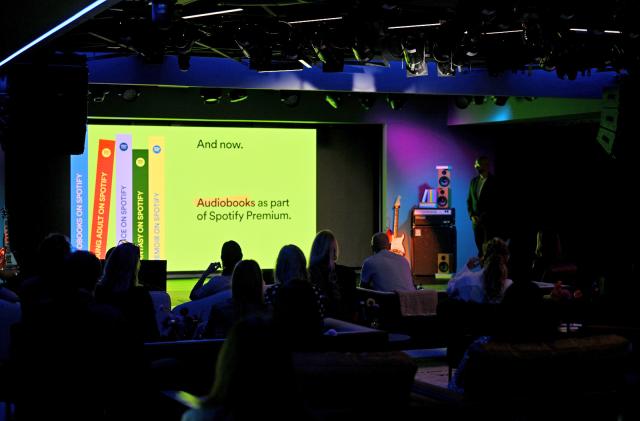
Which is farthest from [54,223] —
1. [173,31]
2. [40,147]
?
[40,147]

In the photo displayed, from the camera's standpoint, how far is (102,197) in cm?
1243

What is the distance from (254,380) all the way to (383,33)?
21.7 ft

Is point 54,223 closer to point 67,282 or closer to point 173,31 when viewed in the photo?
point 173,31

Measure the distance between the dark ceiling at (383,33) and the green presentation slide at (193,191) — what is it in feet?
8.49

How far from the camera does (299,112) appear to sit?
13406 millimetres

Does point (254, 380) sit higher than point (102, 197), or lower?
lower

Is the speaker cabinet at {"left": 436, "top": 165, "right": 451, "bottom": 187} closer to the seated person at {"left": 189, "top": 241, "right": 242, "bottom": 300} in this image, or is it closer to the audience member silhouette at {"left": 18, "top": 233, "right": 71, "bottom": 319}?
the seated person at {"left": 189, "top": 241, "right": 242, "bottom": 300}

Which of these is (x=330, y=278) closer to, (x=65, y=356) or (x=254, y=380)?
(x=65, y=356)

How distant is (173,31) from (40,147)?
9.39ft

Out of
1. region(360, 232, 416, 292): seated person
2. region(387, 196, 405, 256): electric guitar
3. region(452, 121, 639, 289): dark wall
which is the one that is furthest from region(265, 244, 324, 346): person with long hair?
region(452, 121, 639, 289): dark wall

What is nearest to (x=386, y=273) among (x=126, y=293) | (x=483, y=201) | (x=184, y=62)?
(x=184, y=62)

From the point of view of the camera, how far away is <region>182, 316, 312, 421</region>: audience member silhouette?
2.48 m

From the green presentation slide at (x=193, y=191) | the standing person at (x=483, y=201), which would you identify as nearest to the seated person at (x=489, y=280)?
the standing person at (x=483, y=201)

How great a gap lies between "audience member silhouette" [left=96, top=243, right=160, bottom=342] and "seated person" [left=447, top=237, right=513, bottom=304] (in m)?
2.59
